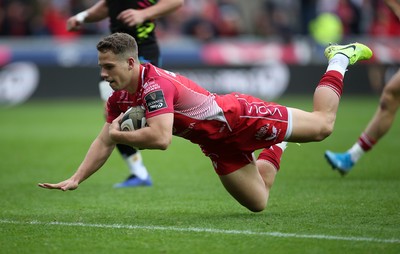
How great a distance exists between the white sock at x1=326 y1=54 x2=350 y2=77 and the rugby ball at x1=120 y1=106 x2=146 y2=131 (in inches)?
80.4

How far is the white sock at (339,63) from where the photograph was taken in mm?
7637

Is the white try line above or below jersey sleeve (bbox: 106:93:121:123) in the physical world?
below

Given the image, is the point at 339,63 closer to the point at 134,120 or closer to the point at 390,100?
the point at 390,100

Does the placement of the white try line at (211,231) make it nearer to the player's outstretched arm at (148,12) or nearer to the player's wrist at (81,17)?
the player's outstretched arm at (148,12)

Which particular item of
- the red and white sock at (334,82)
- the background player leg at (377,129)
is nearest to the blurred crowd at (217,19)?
the background player leg at (377,129)

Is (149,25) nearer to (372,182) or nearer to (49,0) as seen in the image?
(372,182)

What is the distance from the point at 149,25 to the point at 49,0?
51.3 feet

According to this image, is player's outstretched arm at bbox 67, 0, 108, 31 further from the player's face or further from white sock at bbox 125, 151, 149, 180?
the player's face

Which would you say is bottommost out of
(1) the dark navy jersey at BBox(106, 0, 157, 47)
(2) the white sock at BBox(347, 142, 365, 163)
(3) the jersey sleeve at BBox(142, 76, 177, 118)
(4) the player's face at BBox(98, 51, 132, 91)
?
(2) the white sock at BBox(347, 142, 365, 163)

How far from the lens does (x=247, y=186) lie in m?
7.24

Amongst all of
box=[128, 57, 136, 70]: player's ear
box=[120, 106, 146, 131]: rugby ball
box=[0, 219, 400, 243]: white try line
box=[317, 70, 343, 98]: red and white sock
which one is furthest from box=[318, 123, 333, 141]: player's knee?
box=[128, 57, 136, 70]: player's ear

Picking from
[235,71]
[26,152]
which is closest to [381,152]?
[26,152]

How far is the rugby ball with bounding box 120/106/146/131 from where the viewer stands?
257 inches

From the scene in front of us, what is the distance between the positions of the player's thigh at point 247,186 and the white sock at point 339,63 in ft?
3.94
